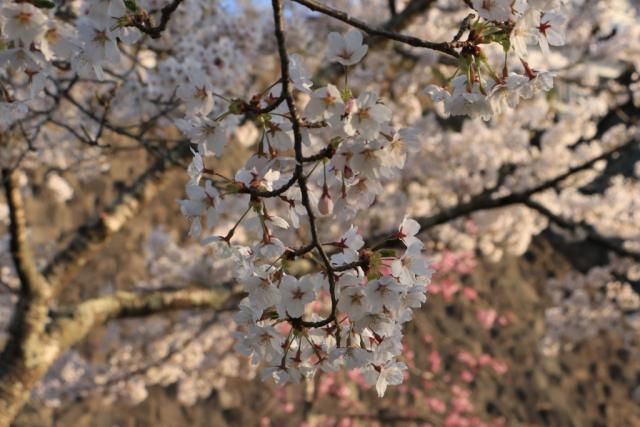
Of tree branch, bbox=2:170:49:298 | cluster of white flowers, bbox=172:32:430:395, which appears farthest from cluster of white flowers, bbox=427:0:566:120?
tree branch, bbox=2:170:49:298

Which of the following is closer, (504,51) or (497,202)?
(504,51)

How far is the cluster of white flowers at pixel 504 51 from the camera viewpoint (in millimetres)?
1120

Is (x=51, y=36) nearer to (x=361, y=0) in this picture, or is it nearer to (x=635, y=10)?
(x=361, y=0)

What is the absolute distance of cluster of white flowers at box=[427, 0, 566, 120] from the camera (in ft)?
3.67

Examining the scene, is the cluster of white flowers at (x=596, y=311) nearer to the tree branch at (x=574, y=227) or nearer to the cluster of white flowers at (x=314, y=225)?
the tree branch at (x=574, y=227)

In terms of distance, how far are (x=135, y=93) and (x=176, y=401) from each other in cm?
518

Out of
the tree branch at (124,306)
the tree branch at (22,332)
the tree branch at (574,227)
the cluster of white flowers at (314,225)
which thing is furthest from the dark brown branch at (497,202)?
the cluster of white flowers at (314,225)

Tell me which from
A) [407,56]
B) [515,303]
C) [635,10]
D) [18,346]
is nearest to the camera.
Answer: [18,346]

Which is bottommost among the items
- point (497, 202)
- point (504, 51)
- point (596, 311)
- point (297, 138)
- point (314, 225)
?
point (314, 225)

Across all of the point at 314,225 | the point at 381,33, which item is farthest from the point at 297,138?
the point at 381,33

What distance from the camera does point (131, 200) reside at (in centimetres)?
412

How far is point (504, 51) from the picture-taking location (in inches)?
46.4

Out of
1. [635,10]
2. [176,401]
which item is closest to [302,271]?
[176,401]

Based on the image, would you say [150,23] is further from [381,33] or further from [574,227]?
[574,227]
